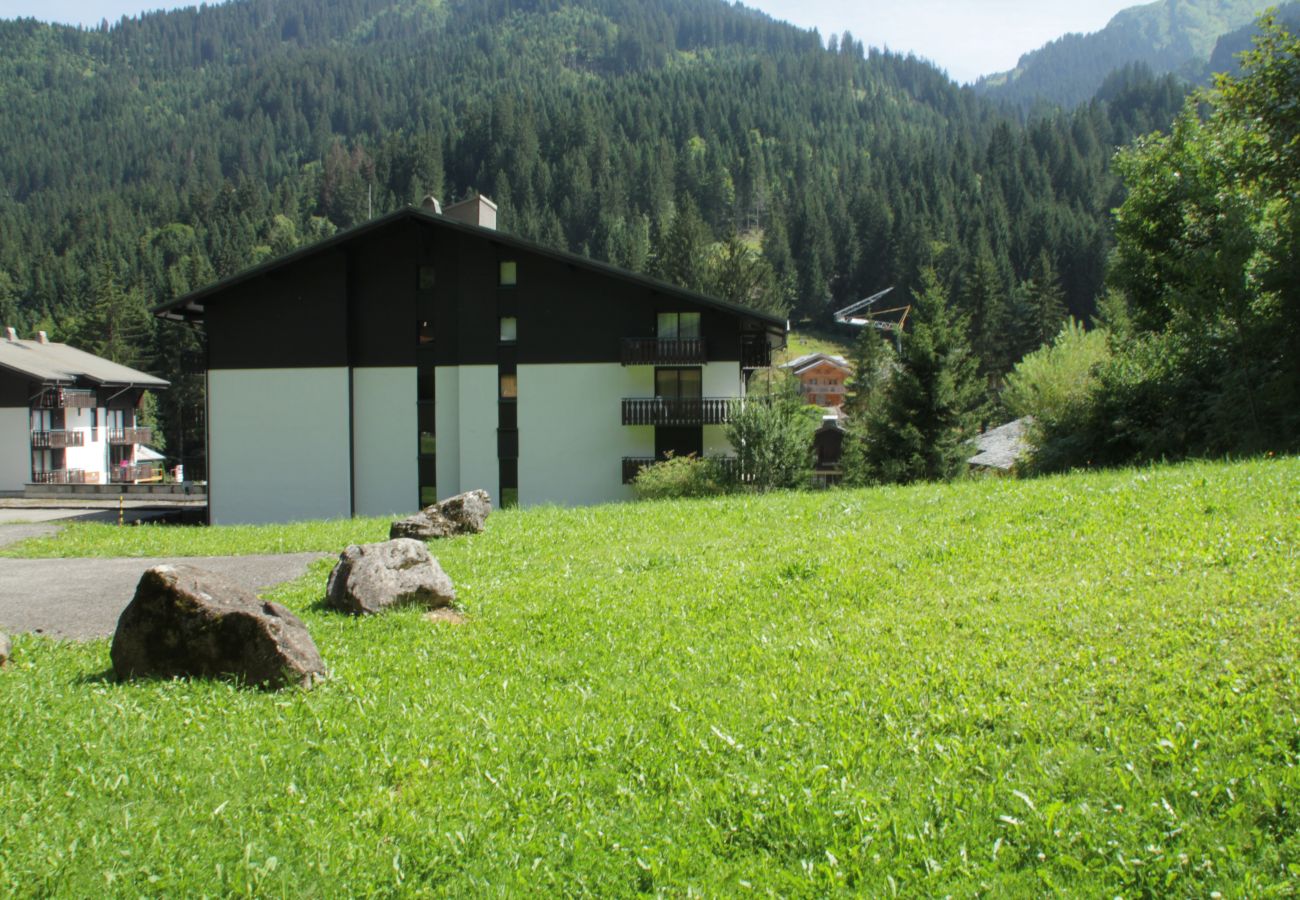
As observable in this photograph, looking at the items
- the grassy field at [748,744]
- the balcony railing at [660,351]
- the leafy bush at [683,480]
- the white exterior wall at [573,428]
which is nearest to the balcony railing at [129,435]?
the white exterior wall at [573,428]

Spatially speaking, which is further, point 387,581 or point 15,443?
point 15,443

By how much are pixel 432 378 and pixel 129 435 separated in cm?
4428

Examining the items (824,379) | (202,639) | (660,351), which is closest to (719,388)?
(660,351)

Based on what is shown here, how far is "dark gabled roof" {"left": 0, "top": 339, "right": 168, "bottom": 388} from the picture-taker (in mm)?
60531

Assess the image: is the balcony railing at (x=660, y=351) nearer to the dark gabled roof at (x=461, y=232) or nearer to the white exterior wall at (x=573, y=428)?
the dark gabled roof at (x=461, y=232)

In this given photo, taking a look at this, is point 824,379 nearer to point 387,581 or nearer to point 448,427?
point 448,427

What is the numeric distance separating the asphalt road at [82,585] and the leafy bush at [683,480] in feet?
49.3

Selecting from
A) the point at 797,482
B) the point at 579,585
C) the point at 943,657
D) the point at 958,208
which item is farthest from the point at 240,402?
the point at 958,208

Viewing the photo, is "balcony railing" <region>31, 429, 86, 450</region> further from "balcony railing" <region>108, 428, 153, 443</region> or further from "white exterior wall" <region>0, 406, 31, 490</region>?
"balcony railing" <region>108, 428, 153, 443</region>

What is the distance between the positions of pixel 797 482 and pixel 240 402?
2361cm

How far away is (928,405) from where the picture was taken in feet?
127

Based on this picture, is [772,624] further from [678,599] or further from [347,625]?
[347,625]

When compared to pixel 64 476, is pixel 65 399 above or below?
above

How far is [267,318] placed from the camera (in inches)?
1547
